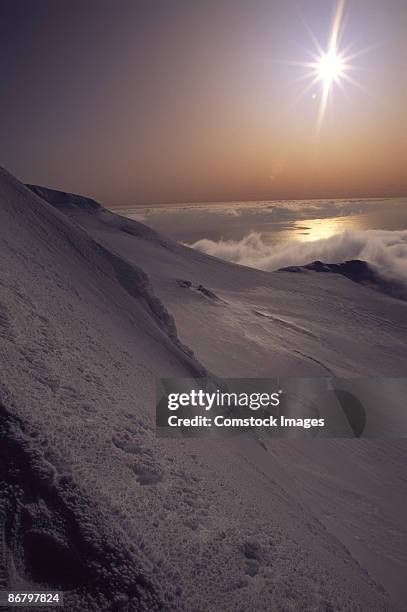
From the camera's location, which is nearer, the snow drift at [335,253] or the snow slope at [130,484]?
the snow slope at [130,484]

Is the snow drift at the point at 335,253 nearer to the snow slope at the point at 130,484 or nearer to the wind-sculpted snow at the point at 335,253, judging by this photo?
the wind-sculpted snow at the point at 335,253

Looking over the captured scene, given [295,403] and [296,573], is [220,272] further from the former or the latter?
[296,573]

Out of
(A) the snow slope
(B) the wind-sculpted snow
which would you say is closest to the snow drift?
(B) the wind-sculpted snow

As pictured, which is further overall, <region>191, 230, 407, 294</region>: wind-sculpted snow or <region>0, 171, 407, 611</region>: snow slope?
<region>191, 230, 407, 294</region>: wind-sculpted snow

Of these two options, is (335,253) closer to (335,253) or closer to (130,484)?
(335,253)

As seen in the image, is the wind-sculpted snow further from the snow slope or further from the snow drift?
the snow slope

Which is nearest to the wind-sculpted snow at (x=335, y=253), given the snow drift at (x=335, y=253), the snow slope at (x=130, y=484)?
the snow drift at (x=335, y=253)

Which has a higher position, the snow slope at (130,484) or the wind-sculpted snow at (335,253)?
the wind-sculpted snow at (335,253)

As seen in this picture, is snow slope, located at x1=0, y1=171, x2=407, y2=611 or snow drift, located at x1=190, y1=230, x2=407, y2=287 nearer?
snow slope, located at x1=0, y1=171, x2=407, y2=611

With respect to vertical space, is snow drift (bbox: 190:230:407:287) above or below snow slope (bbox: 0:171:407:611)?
above
